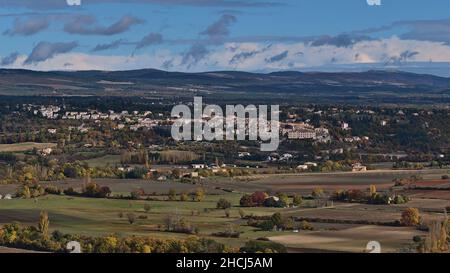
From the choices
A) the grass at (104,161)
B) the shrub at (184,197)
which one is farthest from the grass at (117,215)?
the grass at (104,161)

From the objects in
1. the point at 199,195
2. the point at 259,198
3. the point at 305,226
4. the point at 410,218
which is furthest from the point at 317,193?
the point at 305,226

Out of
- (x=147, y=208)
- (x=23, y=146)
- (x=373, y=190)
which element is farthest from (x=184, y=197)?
(x=23, y=146)

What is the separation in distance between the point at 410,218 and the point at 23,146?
1728 inches

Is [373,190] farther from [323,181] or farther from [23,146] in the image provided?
[23,146]

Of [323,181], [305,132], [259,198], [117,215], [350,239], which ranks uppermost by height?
[305,132]

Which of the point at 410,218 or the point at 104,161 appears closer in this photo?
the point at 410,218

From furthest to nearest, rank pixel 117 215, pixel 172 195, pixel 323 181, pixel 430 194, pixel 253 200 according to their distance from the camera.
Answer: pixel 323 181 < pixel 430 194 < pixel 172 195 < pixel 253 200 < pixel 117 215

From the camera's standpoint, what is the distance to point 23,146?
75500 mm

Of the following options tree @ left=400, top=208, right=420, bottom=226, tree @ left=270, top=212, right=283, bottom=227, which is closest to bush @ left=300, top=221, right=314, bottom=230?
tree @ left=270, top=212, right=283, bottom=227

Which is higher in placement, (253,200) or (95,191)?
(95,191)

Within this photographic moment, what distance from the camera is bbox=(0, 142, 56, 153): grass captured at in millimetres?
72812

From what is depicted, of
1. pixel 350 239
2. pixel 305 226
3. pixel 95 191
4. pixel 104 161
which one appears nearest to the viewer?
pixel 350 239

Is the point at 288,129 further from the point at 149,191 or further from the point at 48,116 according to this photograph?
the point at 149,191
